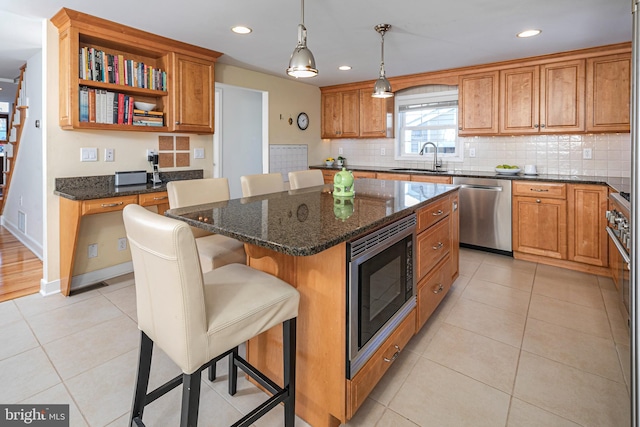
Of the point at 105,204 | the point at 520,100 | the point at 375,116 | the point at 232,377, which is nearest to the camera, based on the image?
the point at 232,377

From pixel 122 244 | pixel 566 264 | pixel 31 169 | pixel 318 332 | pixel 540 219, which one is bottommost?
pixel 566 264

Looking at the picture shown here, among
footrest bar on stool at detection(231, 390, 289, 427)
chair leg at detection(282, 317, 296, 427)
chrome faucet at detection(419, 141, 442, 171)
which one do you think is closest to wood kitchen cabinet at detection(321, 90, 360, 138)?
chrome faucet at detection(419, 141, 442, 171)

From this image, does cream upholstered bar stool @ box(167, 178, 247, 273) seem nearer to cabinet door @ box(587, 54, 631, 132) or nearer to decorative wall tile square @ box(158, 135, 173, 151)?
decorative wall tile square @ box(158, 135, 173, 151)

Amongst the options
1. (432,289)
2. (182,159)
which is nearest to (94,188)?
(182,159)

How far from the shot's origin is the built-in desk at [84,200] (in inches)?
110

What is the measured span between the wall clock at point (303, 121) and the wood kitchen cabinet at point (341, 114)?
0.41 m

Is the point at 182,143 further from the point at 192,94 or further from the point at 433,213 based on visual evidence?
the point at 433,213

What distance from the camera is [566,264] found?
369cm

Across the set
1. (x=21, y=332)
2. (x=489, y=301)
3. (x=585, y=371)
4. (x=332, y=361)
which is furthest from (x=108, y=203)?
(x=585, y=371)

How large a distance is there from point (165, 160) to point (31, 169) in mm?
1757

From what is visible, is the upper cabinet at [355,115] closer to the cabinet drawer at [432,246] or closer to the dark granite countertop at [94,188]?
the cabinet drawer at [432,246]

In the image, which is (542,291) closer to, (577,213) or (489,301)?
(489,301)

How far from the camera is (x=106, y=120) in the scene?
3055 mm

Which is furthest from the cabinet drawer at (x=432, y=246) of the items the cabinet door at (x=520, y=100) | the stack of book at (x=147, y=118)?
the stack of book at (x=147, y=118)
